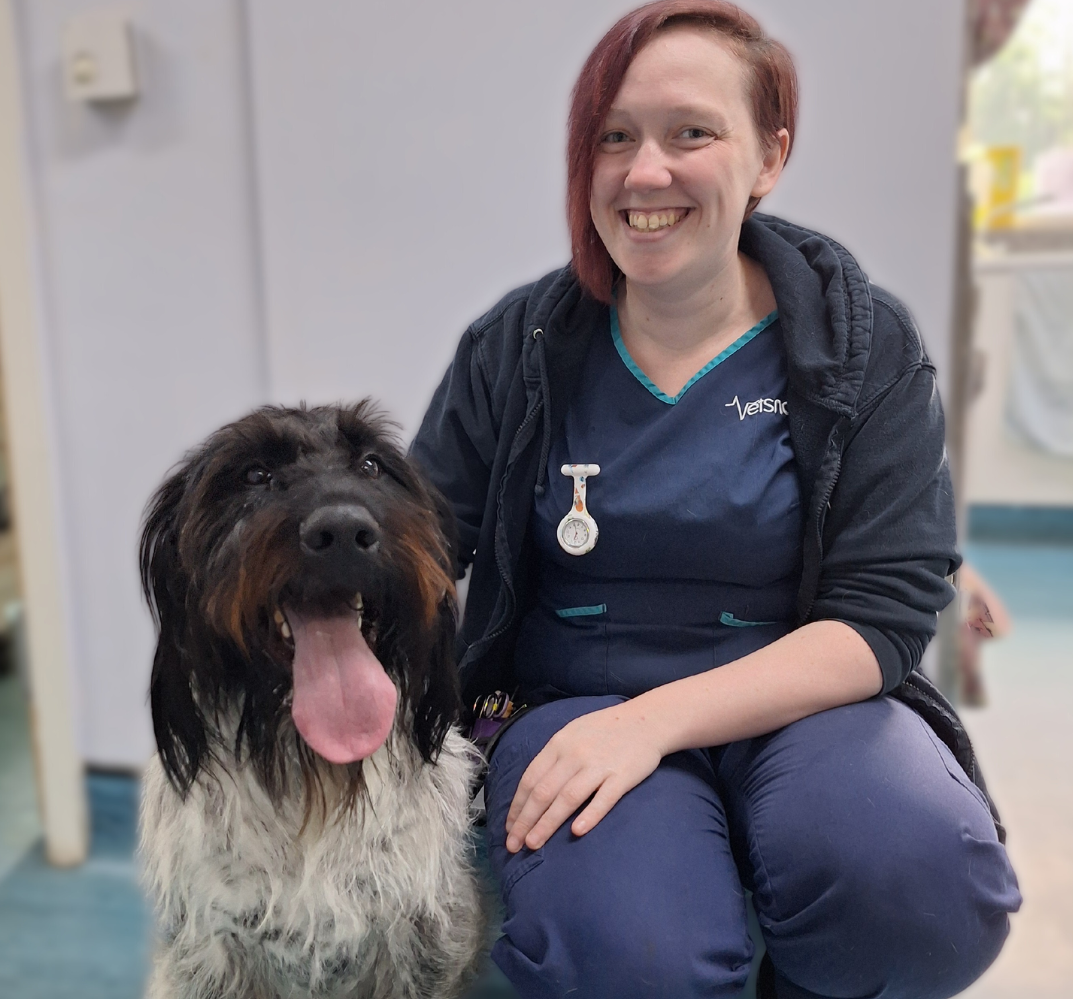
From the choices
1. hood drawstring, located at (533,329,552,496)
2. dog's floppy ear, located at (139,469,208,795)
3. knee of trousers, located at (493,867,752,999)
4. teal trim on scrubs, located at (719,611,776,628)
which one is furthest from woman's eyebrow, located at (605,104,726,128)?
knee of trousers, located at (493,867,752,999)

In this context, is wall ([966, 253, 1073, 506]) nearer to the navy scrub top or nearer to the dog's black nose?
the navy scrub top

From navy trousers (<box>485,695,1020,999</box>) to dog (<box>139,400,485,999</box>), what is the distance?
0.50 ft

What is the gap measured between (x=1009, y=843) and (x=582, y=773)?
1414mm

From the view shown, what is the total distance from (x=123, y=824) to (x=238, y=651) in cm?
154

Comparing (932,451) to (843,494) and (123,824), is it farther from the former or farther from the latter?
(123,824)

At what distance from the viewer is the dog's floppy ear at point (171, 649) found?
3.64 feet

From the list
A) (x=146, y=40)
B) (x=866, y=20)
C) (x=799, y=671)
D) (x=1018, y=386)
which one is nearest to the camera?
(x=799, y=671)

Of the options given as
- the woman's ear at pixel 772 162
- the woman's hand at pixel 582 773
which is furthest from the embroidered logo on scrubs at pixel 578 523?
the woman's ear at pixel 772 162

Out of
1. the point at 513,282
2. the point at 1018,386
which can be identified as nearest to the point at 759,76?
the point at 513,282

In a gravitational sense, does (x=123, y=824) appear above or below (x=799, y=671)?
below

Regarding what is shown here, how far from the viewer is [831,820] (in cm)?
113

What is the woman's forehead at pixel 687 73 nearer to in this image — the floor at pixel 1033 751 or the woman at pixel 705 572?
the woman at pixel 705 572

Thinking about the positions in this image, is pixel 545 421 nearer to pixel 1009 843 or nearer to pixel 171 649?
pixel 171 649

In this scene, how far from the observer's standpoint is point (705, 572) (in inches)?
52.4
